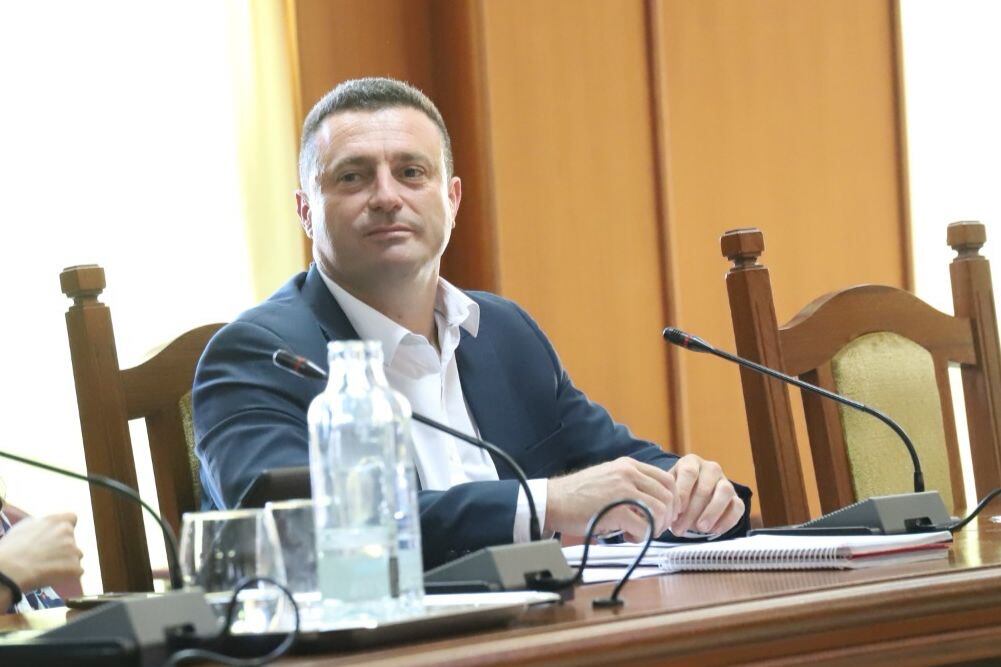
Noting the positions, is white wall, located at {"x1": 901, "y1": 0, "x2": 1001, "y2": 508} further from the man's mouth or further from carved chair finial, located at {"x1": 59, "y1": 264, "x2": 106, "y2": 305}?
carved chair finial, located at {"x1": 59, "y1": 264, "x2": 106, "y2": 305}

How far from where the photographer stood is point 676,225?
400cm

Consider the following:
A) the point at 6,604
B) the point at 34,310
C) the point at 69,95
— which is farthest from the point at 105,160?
the point at 6,604

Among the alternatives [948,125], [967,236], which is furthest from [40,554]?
[948,125]

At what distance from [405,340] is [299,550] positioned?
3.76ft

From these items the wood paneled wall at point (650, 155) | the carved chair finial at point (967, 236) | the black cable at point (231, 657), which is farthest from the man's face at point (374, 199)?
the wood paneled wall at point (650, 155)

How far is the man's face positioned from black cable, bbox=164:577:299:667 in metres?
1.19

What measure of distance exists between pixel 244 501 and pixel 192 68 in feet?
8.04

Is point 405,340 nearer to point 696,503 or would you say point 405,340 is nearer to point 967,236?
point 696,503

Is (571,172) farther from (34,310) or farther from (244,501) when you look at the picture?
(244,501)

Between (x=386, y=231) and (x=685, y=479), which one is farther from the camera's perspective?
(x=386, y=231)

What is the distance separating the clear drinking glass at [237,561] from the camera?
0.99m

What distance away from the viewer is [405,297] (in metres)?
2.23

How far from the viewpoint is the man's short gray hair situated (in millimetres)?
2199

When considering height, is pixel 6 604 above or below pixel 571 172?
below
